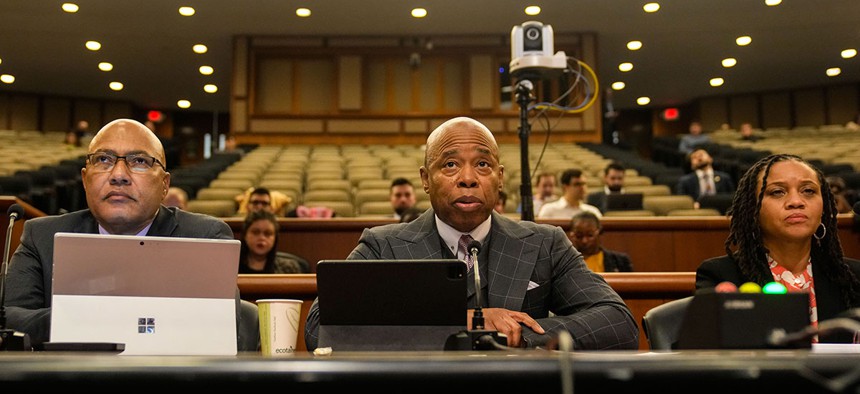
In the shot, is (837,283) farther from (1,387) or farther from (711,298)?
(1,387)

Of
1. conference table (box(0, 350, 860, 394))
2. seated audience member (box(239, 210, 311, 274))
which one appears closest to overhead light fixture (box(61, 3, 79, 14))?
seated audience member (box(239, 210, 311, 274))

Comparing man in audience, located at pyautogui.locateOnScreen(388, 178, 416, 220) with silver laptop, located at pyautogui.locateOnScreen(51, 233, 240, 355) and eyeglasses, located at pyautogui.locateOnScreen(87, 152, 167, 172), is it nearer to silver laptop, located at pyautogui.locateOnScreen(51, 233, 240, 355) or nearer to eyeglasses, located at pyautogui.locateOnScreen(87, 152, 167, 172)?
eyeglasses, located at pyautogui.locateOnScreen(87, 152, 167, 172)

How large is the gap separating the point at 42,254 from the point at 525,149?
1854mm

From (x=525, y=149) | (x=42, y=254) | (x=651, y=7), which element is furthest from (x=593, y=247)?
(x=651, y=7)

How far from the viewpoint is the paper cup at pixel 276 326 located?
1.67 metres

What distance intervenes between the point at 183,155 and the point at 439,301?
17620 mm

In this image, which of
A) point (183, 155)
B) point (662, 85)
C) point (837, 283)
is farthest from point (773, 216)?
point (183, 155)

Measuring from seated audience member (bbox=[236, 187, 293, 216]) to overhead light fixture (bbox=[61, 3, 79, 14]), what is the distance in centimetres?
585

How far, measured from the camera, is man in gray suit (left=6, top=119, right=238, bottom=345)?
2109mm

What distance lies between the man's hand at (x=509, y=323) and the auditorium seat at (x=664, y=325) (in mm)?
258

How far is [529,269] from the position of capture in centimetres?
212

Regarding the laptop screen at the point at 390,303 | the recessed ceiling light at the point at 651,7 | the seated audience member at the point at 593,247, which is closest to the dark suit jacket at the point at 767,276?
the laptop screen at the point at 390,303

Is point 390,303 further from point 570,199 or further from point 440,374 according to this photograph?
point 570,199

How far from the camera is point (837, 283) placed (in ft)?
7.47
